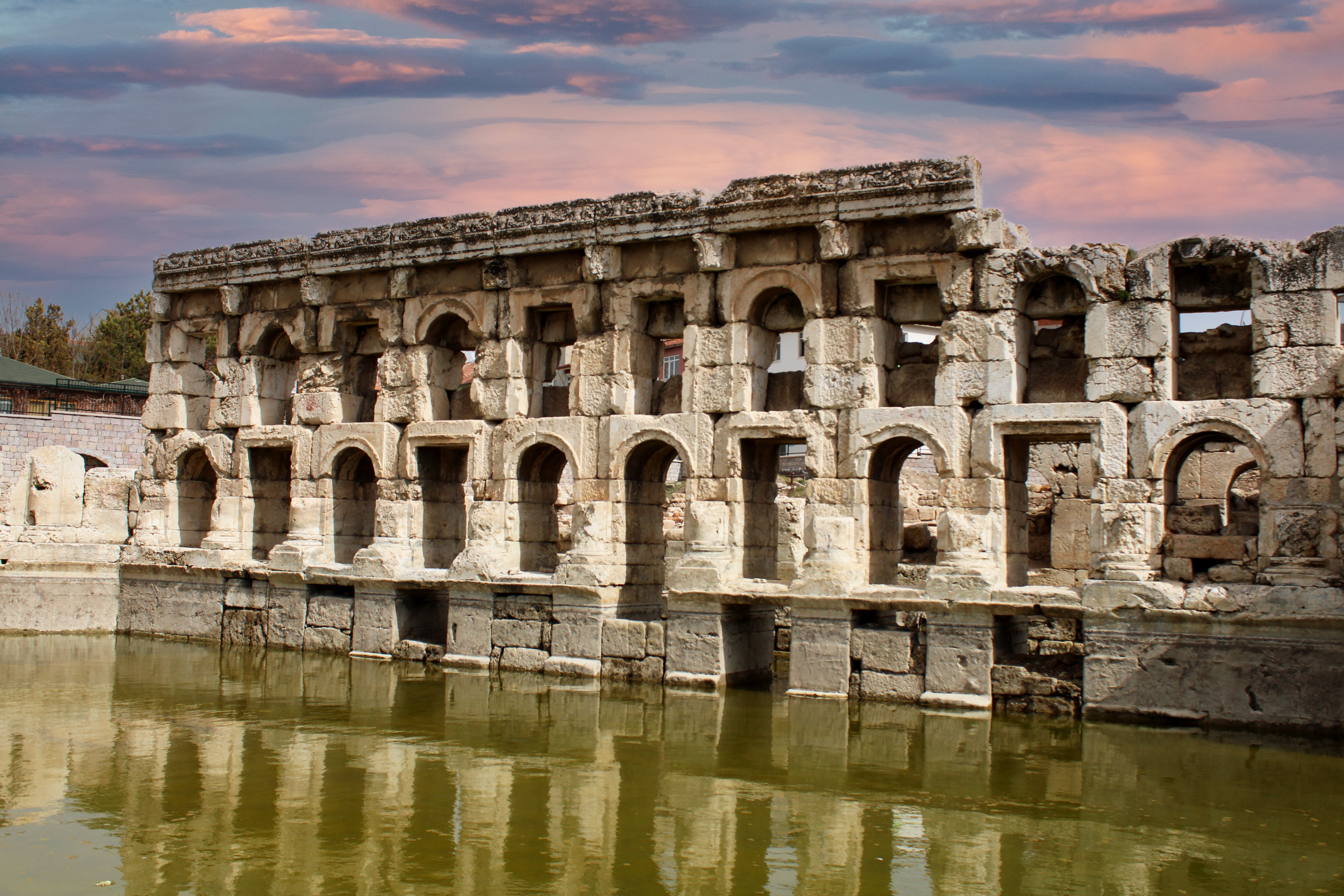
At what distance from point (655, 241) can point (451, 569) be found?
4849 millimetres

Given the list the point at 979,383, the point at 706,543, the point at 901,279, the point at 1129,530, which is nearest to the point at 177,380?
the point at 706,543

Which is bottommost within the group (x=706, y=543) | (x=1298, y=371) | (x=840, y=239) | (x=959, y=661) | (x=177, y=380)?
(x=959, y=661)

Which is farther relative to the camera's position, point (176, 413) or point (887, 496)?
point (176, 413)

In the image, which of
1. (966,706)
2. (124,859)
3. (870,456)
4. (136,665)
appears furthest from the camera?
(136,665)

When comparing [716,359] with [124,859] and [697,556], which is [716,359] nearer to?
[697,556]

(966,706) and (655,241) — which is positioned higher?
(655,241)

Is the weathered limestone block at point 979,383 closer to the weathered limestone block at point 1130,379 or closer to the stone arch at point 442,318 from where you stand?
the weathered limestone block at point 1130,379

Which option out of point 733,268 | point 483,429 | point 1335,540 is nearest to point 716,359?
point 733,268

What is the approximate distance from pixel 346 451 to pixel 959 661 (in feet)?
Result: 30.5

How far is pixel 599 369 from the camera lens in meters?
16.2

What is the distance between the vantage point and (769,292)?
50.3 feet

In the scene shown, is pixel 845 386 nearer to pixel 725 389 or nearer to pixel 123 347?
pixel 725 389

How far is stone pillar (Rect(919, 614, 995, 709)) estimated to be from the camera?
13289 millimetres

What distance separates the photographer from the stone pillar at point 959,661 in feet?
43.6
